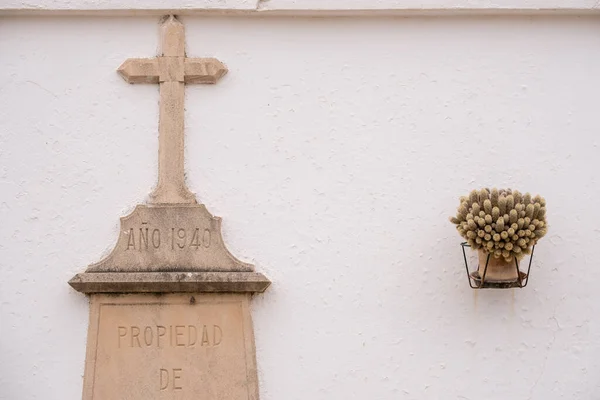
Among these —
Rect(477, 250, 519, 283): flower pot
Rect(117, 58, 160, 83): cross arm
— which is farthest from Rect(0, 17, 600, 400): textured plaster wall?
Rect(477, 250, 519, 283): flower pot

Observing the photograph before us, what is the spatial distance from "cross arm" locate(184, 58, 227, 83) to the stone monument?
2.05 feet

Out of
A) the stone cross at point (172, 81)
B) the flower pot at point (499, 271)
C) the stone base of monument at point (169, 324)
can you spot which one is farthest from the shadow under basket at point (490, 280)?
the stone cross at point (172, 81)

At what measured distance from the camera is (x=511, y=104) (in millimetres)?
3920

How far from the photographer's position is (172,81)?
152 inches

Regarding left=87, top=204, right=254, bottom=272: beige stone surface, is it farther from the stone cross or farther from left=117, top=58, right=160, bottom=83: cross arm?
left=117, top=58, right=160, bottom=83: cross arm

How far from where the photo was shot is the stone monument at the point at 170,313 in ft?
12.2

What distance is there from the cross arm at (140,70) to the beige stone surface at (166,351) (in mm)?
1046

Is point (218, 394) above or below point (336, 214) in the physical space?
below

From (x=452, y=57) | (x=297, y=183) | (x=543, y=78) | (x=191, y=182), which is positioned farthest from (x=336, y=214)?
(x=543, y=78)

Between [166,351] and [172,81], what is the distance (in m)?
1.29

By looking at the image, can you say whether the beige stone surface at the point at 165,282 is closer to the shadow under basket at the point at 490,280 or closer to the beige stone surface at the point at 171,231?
the beige stone surface at the point at 171,231

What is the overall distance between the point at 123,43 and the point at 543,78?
2.07m

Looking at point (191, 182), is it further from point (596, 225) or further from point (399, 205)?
point (596, 225)

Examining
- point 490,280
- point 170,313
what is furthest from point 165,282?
point 490,280
